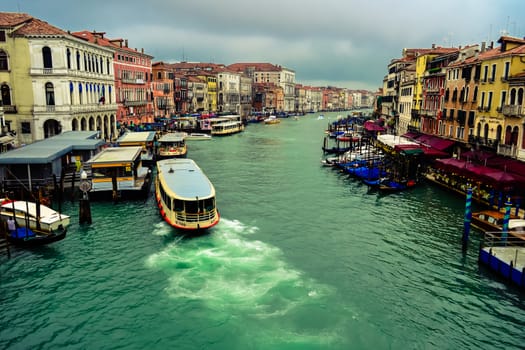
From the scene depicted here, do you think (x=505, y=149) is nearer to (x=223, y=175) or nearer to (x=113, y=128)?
(x=223, y=175)

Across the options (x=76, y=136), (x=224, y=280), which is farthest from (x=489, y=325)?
(x=76, y=136)

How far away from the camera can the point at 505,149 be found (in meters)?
28.4

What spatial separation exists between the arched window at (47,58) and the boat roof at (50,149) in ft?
22.4

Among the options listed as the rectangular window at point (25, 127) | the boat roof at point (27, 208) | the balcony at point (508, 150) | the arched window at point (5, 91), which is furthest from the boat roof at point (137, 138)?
the balcony at point (508, 150)

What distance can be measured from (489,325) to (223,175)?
2693 centimetres

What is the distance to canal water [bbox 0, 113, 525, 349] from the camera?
12984 mm

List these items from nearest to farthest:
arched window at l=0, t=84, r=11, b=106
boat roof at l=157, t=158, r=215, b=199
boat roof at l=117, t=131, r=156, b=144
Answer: boat roof at l=157, t=158, r=215, b=199, arched window at l=0, t=84, r=11, b=106, boat roof at l=117, t=131, r=156, b=144

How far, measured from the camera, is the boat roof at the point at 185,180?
20.8m

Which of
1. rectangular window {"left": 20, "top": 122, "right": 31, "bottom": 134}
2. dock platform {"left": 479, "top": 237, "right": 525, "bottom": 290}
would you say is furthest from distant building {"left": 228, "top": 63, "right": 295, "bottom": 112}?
dock platform {"left": 479, "top": 237, "right": 525, "bottom": 290}

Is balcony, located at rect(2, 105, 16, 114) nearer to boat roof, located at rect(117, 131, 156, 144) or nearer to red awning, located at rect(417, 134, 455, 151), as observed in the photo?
boat roof, located at rect(117, 131, 156, 144)

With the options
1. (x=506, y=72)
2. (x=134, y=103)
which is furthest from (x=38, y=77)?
(x=506, y=72)

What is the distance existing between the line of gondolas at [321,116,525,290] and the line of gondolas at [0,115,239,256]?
12774mm

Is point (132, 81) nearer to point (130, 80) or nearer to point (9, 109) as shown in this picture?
point (130, 80)

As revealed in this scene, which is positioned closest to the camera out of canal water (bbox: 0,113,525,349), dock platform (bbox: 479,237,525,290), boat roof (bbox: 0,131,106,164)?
canal water (bbox: 0,113,525,349)
